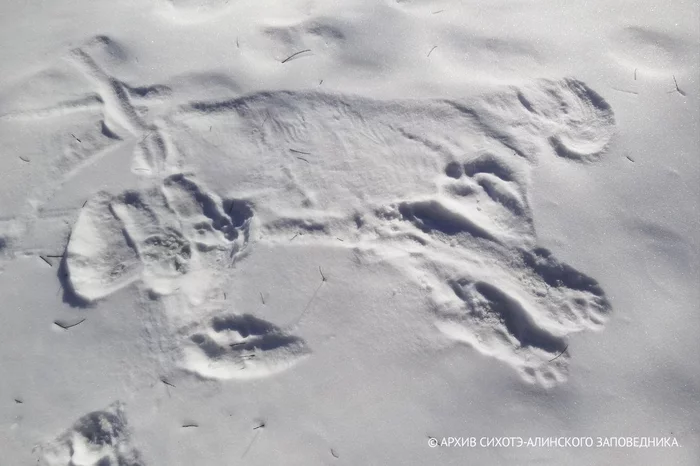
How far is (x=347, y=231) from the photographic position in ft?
7.65

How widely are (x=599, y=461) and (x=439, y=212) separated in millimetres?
1533

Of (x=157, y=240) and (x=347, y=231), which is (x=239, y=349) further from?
(x=347, y=231)

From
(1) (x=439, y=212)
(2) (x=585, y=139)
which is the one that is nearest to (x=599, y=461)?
(1) (x=439, y=212)

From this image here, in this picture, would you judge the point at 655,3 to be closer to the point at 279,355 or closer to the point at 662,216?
the point at 662,216

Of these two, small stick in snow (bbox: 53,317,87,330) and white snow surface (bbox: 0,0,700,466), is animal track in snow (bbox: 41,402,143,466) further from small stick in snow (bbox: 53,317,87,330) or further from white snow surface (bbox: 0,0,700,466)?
small stick in snow (bbox: 53,317,87,330)

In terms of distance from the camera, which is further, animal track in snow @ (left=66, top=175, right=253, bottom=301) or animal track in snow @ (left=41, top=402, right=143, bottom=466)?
animal track in snow @ (left=66, top=175, right=253, bottom=301)

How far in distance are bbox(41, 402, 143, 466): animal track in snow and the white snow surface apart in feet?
0.03

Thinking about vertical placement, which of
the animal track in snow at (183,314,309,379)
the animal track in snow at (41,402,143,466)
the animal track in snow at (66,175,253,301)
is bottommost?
the animal track in snow at (41,402,143,466)

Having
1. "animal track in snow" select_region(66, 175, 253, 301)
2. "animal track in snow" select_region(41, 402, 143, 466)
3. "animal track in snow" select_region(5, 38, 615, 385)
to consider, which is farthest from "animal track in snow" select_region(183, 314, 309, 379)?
"animal track in snow" select_region(41, 402, 143, 466)

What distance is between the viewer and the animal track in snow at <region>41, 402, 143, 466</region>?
7.16 ft

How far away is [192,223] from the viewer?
2.33m

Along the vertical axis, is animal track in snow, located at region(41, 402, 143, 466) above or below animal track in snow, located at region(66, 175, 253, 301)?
below

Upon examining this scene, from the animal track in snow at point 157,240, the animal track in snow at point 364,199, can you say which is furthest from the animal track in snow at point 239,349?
the animal track in snow at point 157,240

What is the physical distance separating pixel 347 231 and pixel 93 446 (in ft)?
5.65
